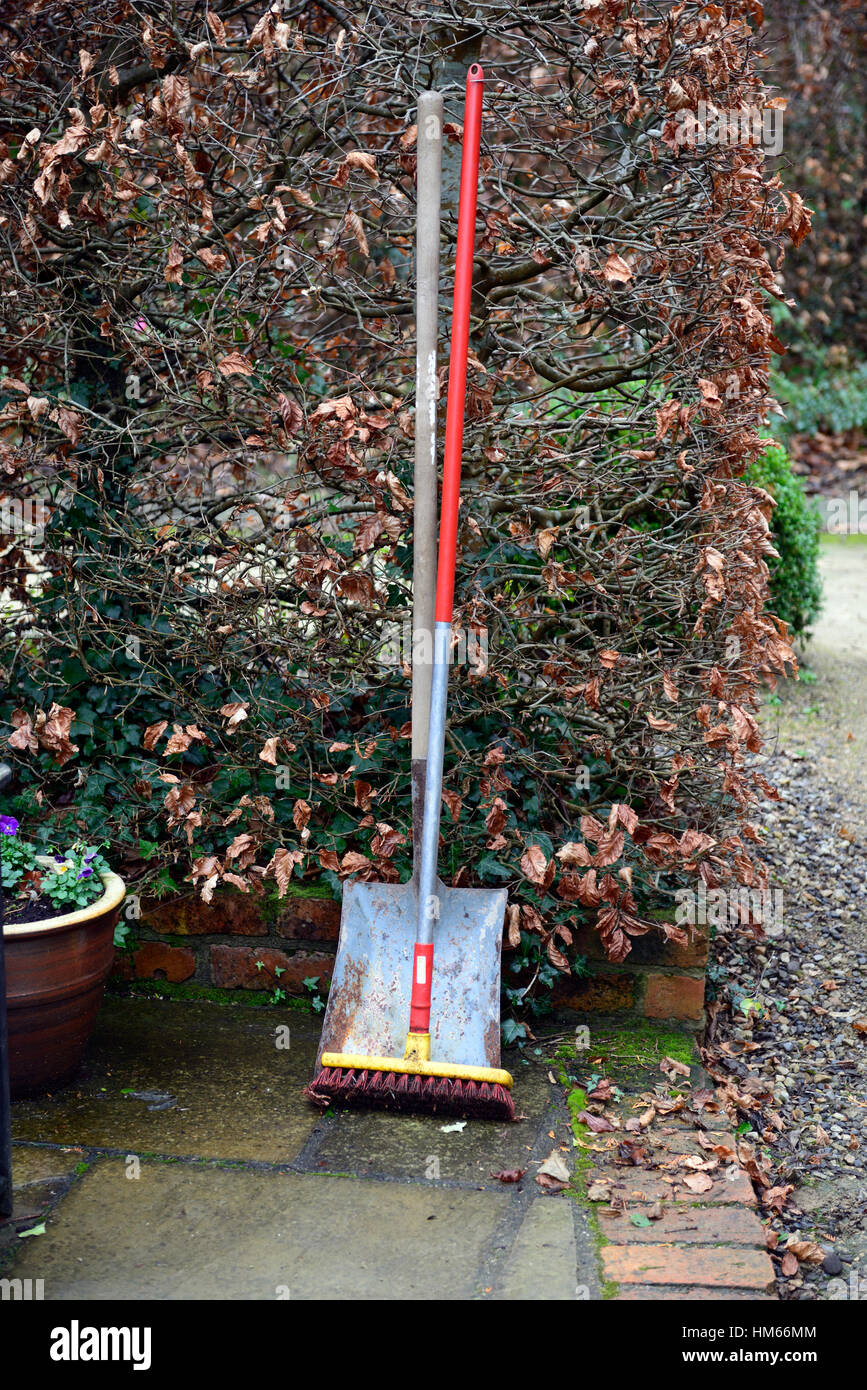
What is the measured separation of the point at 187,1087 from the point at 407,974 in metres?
0.52

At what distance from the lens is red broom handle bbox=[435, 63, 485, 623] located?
7.98 feet

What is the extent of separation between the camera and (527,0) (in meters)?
2.61

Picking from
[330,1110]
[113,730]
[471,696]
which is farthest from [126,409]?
[330,1110]

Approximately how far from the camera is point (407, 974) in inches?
104

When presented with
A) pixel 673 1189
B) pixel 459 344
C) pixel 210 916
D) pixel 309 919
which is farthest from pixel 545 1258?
pixel 459 344

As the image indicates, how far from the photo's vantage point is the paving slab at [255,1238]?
1993mm

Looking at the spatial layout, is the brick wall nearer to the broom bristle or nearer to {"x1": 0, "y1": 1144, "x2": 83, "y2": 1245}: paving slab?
the broom bristle

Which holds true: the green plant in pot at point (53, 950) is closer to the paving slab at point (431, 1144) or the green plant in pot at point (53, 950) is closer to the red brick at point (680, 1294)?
the paving slab at point (431, 1144)

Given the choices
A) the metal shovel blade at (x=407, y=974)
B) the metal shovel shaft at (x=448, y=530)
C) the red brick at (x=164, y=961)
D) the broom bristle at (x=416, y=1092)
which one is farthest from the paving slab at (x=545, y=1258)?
the red brick at (x=164, y=961)

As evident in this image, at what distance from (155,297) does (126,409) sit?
0.98ft

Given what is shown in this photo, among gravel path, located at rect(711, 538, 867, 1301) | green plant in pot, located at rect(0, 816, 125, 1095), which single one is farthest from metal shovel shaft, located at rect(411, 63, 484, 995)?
gravel path, located at rect(711, 538, 867, 1301)

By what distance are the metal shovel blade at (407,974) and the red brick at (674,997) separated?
1.40ft

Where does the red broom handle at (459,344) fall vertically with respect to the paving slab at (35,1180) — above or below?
above

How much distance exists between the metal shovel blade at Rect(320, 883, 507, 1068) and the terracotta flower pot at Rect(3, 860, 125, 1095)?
50cm
